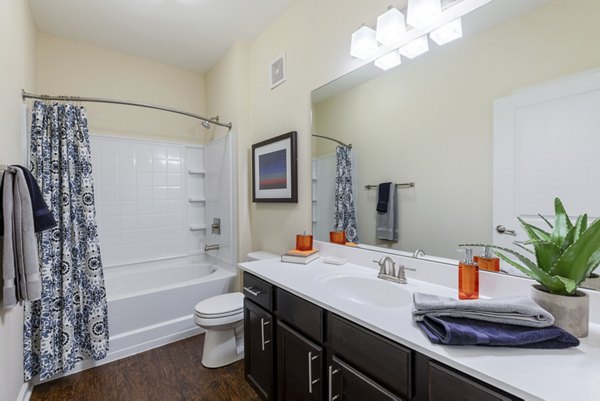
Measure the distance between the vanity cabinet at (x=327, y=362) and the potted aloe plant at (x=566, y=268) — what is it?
0.37m

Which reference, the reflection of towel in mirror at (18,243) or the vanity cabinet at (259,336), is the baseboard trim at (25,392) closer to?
the reflection of towel in mirror at (18,243)

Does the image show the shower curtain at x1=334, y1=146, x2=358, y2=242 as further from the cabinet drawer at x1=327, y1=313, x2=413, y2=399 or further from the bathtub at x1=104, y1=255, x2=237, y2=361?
the bathtub at x1=104, y1=255, x2=237, y2=361

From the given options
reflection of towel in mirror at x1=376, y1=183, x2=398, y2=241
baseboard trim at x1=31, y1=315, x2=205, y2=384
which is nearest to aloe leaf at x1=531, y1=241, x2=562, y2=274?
reflection of towel in mirror at x1=376, y1=183, x2=398, y2=241

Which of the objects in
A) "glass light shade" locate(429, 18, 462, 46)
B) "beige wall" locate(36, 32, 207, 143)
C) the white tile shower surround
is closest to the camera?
"glass light shade" locate(429, 18, 462, 46)

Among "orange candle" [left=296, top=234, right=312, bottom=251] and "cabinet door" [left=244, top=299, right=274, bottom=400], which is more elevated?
"orange candle" [left=296, top=234, right=312, bottom=251]

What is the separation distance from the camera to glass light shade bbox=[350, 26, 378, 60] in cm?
154

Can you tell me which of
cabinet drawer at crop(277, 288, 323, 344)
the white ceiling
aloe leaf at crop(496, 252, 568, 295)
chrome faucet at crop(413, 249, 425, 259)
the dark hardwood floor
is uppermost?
the white ceiling

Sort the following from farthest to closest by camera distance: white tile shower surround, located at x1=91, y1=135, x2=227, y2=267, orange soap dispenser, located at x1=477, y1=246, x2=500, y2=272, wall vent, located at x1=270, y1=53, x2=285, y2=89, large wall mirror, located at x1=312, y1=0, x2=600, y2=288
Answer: white tile shower surround, located at x1=91, y1=135, x2=227, y2=267 → wall vent, located at x1=270, y1=53, x2=285, y2=89 → orange soap dispenser, located at x1=477, y1=246, x2=500, y2=272 → large wall mirror, located at x1=312, y1=0, x2=600, y2=288

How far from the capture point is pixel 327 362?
114 centimetres

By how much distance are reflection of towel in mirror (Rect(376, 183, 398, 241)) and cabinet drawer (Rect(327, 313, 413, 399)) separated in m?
0.64

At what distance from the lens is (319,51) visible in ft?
6.34

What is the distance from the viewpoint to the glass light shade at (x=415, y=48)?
137 centimetres

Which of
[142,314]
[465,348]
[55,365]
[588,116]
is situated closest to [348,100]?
[588,116]

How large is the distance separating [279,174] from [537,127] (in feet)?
5.32
